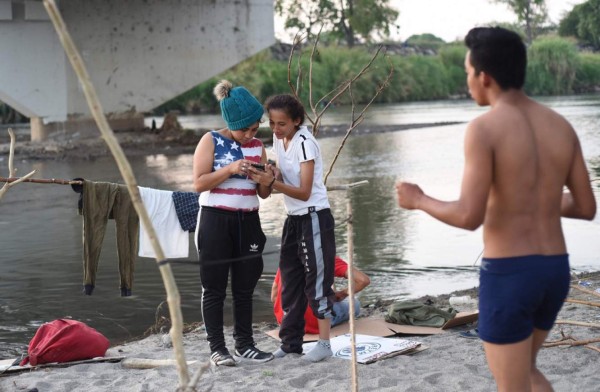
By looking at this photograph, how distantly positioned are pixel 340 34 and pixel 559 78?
679 inches

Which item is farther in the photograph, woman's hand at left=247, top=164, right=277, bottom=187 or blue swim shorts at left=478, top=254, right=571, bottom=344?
woman's hand at left=247, top=164, right=277, bottom=187

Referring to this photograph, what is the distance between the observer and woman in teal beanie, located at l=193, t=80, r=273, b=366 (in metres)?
5.89

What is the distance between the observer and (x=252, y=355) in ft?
20.4

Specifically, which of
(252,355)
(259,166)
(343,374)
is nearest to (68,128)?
(252,355)

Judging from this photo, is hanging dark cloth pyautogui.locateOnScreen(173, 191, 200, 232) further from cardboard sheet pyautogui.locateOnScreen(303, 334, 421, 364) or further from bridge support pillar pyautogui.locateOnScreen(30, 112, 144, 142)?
bridge support pillar pyautogui.locateOnScreen(30, 112, 144, 142)

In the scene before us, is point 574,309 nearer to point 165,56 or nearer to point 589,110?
point 165,56

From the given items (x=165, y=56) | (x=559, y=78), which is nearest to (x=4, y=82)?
(x=165, y=56)

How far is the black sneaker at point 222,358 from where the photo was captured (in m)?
6.09

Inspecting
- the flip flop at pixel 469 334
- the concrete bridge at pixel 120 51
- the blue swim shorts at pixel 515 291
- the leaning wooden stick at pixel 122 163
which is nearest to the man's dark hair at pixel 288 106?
the flip flop at pixel 469 334

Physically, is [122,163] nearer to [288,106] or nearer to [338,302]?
[288,106]

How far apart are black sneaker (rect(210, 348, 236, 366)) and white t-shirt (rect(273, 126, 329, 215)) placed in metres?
0.97

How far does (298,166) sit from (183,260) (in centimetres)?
517

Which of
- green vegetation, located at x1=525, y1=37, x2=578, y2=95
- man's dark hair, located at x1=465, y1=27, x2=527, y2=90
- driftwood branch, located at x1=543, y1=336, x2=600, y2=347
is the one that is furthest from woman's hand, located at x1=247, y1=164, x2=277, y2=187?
green vegetation, located at x1=525, y1=37, x2=578, y2=95

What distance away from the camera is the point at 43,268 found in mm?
10234
